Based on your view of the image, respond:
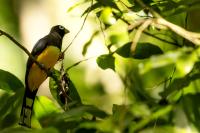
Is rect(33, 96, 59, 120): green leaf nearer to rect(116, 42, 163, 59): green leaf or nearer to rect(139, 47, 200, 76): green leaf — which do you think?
rect(116, 42, 163, 59): green leaf

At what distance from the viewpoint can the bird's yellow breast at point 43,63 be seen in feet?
7.12

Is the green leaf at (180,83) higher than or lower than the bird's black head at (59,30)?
lower

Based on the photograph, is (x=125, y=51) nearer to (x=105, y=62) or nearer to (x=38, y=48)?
(x=105, y=62)

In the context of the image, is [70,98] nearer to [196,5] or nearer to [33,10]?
[196,5]

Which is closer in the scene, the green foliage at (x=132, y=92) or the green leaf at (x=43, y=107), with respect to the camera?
the green foliage at (x=132, y=92)

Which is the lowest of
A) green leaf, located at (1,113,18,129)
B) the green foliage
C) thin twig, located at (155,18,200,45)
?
green leaf, located at (1,113,18,129)

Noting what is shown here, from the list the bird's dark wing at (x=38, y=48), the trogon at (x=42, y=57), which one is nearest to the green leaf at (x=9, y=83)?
the trogon at (x=42, y=57)

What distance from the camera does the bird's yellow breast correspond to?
7.12 ft

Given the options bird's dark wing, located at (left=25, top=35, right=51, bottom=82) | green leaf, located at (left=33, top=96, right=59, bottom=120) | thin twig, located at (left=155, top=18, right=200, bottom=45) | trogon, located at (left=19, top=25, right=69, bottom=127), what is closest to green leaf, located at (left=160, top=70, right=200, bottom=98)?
thin twig, located at (left=155, top=18, right=200, bottom=45)

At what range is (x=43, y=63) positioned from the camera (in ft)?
7.24

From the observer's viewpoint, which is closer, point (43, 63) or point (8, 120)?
point (8, 120)

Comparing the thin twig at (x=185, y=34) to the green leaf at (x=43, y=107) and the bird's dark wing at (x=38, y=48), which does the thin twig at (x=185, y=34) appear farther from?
the bird's dark wing at (x=38, y=48)

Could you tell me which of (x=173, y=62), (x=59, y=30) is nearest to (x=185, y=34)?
(x=173, y=62)

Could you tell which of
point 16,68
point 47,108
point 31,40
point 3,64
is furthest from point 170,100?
point 3,64
